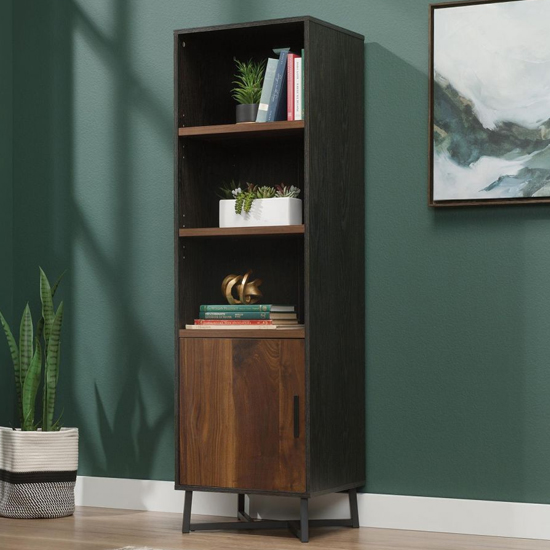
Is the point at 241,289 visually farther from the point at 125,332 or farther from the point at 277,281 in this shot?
the point at 125,332

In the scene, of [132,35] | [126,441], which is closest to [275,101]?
[132,35]

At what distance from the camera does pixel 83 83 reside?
3975 millimetres

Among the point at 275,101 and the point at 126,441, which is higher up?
the point at 275,101

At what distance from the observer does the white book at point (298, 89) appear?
10.6ft

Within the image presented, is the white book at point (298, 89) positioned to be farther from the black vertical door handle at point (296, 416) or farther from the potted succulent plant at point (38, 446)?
the potted succulent plant at point (38, 446)

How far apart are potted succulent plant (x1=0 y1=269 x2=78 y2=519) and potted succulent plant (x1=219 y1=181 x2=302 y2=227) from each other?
2.48ft

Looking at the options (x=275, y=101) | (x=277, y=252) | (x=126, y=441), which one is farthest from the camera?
(x=126, y=441)

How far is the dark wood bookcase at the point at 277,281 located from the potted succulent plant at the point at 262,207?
6 cm

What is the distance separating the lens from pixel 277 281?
359cm

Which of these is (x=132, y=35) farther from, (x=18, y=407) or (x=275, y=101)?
(x=18, y=407)

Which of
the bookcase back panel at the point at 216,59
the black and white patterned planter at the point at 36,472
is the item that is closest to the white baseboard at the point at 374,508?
the black and white patterned planter at the point at 36,472

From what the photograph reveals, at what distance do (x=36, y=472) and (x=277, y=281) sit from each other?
108cm

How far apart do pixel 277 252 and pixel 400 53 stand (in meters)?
0.81

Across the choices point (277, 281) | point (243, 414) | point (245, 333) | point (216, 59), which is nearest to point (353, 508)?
point (243, 414)
